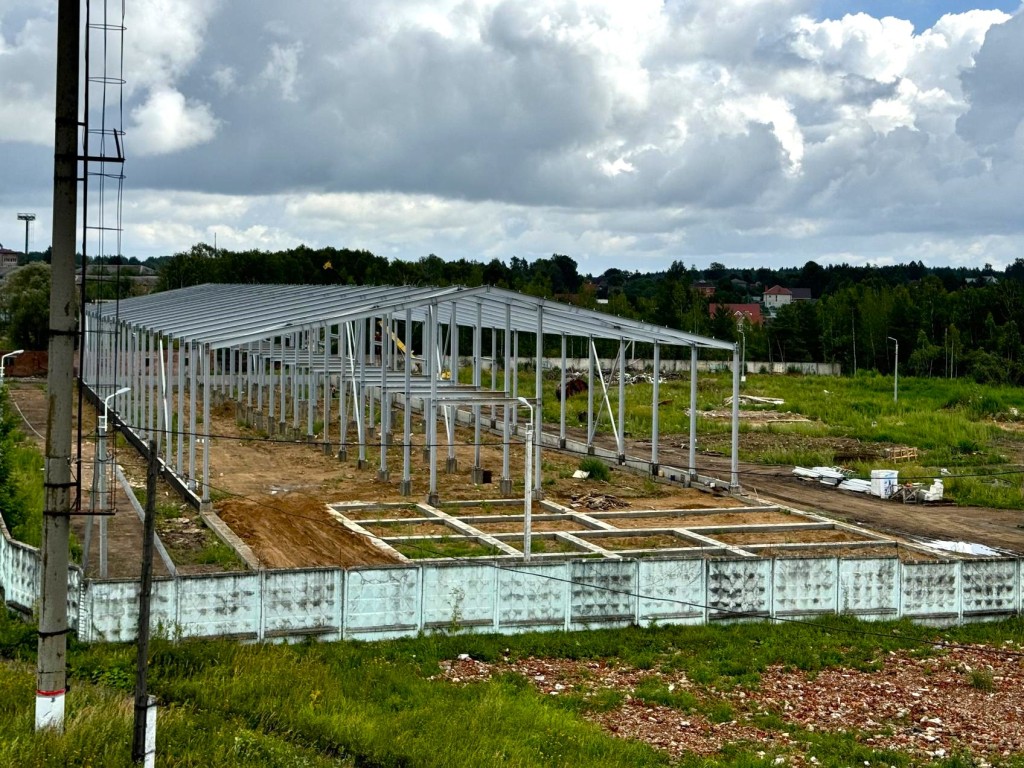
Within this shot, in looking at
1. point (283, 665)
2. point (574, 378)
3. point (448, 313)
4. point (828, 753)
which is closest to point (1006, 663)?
point (828, 753)

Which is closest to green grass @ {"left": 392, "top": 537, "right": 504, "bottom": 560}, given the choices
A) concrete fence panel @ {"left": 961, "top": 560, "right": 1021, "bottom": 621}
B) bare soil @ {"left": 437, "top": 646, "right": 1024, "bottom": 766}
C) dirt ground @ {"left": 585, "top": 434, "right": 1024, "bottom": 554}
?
bare soil @ {"left": 437, "top": 646, "right": 1024, "bottom": 766}

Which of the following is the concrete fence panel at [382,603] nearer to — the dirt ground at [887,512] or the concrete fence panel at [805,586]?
the concrete fence panel at [805,586]

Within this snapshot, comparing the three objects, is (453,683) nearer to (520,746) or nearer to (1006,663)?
(520,746)

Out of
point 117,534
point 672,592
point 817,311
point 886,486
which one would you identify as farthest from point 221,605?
point 817,311

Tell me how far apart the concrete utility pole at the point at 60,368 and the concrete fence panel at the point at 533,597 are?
6.62 meters

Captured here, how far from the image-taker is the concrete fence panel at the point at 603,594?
1677cm

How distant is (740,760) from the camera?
12.5 metres

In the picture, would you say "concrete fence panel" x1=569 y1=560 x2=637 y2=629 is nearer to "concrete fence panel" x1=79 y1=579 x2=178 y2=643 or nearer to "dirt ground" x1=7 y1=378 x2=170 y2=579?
"concrete fence panel" x1=79 y1=579 x2=178 y2=643

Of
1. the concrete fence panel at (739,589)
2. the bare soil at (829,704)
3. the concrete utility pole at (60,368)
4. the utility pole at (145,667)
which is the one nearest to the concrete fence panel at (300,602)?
the bare soil at (829,704)

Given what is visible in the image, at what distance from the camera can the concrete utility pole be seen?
36.5ft

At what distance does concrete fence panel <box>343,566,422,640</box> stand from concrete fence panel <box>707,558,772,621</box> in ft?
14.0

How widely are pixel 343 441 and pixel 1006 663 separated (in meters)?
19.9

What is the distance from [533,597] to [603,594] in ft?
3.33

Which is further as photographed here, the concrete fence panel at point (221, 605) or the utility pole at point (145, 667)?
the concrete fence panel at point (221, 605)
